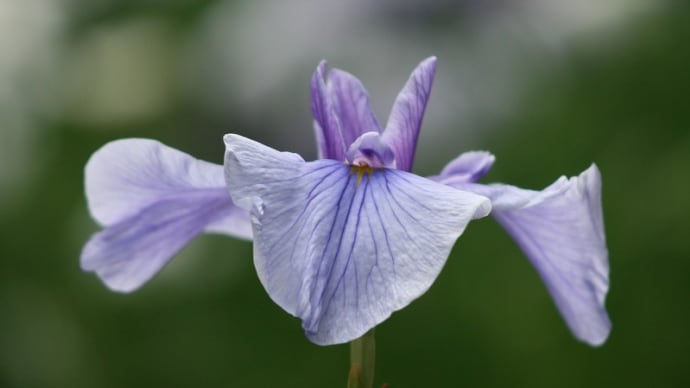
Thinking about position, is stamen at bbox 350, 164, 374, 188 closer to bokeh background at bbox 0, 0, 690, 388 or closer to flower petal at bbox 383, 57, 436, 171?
flower petal at bbox 383, 57, 436, 171

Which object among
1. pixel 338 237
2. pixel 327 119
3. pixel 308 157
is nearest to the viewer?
pixel 338 237

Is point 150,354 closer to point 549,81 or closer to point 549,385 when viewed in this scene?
point 549,385

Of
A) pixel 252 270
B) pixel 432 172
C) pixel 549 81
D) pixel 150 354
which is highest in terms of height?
pixel 549 81

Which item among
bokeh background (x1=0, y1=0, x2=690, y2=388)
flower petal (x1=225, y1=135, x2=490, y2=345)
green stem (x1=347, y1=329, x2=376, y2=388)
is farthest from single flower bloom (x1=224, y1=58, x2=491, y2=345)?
bokeh background (x1=0, y1=0, x2=690, y2=388)

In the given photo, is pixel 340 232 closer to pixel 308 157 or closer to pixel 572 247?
pixel 572 247

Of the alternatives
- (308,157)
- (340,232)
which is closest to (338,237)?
(340,232)

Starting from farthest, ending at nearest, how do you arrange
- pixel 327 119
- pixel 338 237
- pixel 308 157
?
pixel 308 157
pixel 327 119
pixel 338 237

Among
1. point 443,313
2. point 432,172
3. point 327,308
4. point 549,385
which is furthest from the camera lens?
point 432,172

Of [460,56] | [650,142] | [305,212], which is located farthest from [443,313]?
[305,212]
